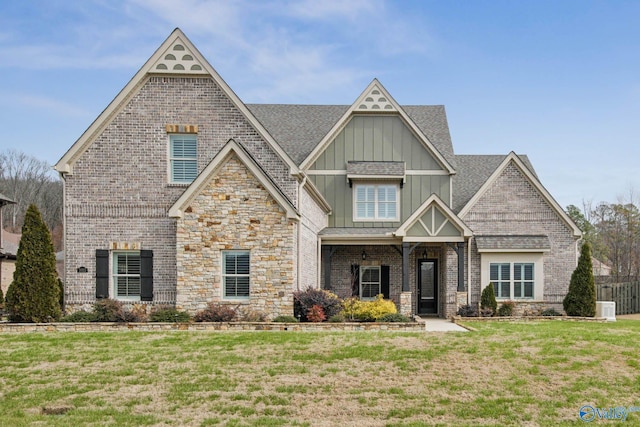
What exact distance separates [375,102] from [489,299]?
913 cm

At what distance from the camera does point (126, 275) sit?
1903 cm

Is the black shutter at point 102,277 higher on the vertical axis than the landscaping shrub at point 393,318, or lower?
higher

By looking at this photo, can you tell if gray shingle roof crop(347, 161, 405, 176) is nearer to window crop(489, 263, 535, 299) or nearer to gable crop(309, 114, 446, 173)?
gable crop(309, 114, 446, 173)

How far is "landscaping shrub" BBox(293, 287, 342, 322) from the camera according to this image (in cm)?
1798

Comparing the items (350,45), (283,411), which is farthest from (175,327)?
(350,45)

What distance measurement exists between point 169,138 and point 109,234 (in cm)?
361

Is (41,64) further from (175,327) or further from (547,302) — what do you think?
(547,302)

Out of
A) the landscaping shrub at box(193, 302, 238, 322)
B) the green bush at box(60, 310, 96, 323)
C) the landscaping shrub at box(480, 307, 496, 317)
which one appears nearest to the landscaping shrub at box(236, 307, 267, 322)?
the landscaping shrub at box(193, 302, 238, 322)

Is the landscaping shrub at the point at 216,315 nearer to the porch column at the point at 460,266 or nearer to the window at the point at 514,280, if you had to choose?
the porch column at the point at 460,266

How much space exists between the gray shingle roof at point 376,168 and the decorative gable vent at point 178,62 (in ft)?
25.7

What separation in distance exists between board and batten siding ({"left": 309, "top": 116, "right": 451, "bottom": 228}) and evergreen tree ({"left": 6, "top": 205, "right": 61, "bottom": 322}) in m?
11.0

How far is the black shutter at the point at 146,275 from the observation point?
61.5ft

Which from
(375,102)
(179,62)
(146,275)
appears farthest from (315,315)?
(375,102)

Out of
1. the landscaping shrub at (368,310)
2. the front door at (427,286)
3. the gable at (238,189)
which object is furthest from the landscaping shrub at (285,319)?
the front door at (427,286)
